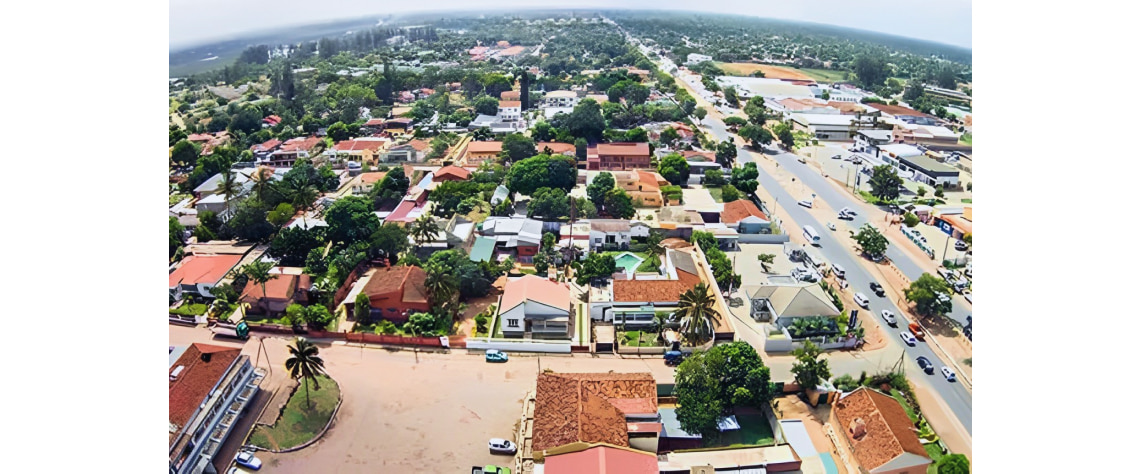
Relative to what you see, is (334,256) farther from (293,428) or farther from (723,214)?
(723,214)

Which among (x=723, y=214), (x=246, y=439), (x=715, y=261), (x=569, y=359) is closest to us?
(x=246, y=439)

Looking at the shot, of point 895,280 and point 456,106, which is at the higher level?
point 456,106

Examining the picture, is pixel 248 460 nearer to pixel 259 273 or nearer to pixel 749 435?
pixel 259 273

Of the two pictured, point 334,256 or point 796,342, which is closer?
point 796,342

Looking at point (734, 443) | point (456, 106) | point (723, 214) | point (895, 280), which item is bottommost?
point (734, 443)

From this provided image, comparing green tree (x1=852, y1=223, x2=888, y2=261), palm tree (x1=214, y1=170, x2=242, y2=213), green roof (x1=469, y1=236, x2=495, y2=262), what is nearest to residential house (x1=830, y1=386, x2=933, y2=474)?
green tree (x1=852, y1=223, x2=888, y2=261)

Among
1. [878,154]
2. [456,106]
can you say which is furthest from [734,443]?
[456,106]

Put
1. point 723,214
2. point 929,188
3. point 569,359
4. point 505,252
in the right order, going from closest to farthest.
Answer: point 569,359, point 505,252, point 723,214, point 929,188
